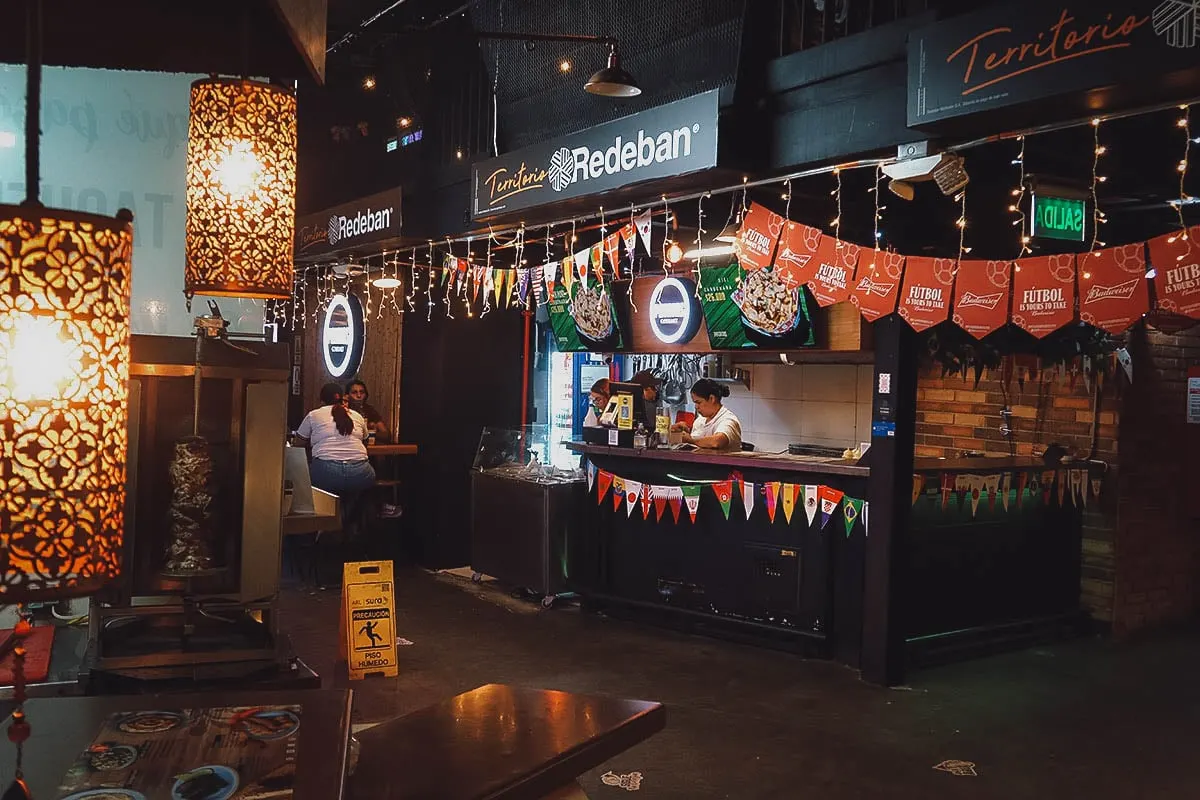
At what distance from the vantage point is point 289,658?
361 centimetres

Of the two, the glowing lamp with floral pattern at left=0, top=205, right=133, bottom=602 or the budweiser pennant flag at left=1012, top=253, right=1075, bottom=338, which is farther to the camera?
the budweiser pennant flag at left=1012, top=253, right=1075, bottom=338

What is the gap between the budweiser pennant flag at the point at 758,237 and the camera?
604 cm

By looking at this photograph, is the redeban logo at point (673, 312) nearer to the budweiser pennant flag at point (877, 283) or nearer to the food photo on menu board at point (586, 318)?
the food photo on menu board at point (586, 318)

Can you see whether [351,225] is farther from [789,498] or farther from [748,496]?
[789,498]

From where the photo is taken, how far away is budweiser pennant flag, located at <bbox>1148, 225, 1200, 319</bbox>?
4.29m

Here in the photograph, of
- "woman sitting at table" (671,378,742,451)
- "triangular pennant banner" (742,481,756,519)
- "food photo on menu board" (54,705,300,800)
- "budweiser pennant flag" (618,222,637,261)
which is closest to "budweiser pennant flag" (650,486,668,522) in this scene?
"woman sitting at table" (671,378,742,451)

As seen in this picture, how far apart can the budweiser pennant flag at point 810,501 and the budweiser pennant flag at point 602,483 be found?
1.80 metres

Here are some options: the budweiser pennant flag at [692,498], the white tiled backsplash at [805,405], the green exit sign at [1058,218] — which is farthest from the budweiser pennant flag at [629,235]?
the white tiled backsplash at [805,405]

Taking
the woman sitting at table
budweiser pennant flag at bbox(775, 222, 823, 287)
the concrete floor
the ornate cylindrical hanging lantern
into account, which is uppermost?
budweiser pennant flag at bbox(775, 222, 823, 287)

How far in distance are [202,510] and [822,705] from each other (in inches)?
152

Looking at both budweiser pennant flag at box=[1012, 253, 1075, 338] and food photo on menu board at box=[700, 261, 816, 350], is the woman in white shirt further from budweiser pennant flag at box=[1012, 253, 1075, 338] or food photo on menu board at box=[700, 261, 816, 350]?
budweiser pennant flag at box=[1012, 253, 1075, 338]

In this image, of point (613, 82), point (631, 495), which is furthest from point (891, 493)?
point (613, 82)

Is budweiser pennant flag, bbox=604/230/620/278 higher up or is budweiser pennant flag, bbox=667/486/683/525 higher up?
budweiser pennant flag, bbox=604/230/620/278

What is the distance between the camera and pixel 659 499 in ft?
25.2
